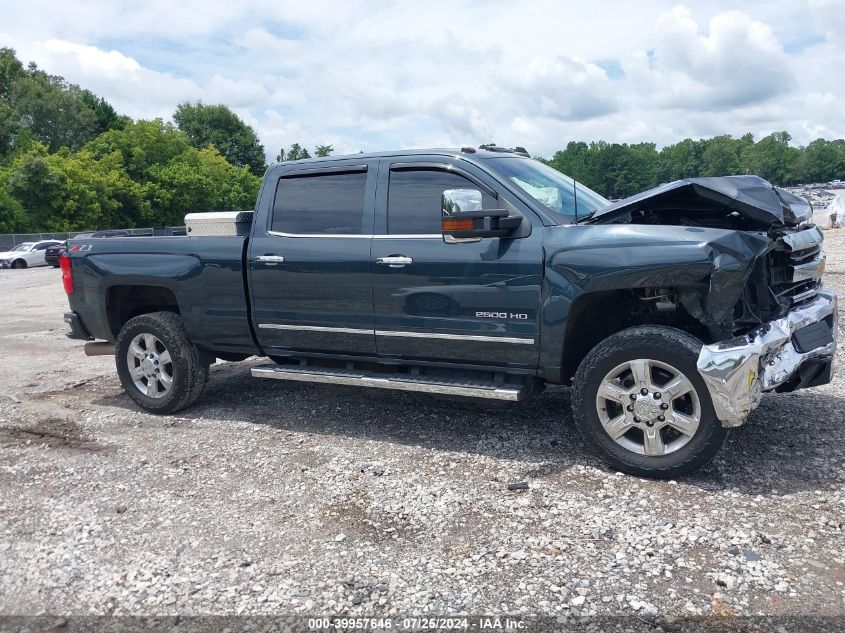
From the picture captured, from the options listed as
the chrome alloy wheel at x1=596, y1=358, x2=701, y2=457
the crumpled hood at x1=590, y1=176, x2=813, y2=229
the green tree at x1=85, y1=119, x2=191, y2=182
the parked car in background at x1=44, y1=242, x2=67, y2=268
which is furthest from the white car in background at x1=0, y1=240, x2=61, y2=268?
the chrome alloy wheel at x1=596, y1=358, x2=701, y2=457

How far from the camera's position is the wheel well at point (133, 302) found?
6.12 meters

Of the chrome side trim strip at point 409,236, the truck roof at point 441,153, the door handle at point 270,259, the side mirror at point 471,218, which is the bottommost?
the door handle at point 270,259

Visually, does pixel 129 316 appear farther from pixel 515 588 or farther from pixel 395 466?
pixel 515 588

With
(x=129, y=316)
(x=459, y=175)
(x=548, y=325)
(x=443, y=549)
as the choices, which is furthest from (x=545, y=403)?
(x=129, y=316)

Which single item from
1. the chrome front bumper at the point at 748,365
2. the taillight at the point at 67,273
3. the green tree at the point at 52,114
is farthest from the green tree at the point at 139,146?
the chrome front bumper at the point at 748,365

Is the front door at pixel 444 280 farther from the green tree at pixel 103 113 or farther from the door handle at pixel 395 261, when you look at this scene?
the green tree at pixel 103 113

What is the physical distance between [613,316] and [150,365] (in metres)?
3.79

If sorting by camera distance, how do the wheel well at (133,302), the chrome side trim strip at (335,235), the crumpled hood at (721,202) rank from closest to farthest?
the crumpled hood at (721,202), the chrome side trim strip at (335,235), the wheel well at (133,302)

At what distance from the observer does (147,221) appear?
5062 centimetres

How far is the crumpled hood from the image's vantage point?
4109mm

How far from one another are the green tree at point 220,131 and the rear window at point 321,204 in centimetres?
8729

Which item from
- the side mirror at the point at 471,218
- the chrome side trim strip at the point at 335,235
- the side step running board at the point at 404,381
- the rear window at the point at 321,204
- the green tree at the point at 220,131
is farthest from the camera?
the green tree at the point at 220,131

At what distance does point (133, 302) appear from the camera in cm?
627

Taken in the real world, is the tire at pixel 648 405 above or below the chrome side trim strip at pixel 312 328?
below
